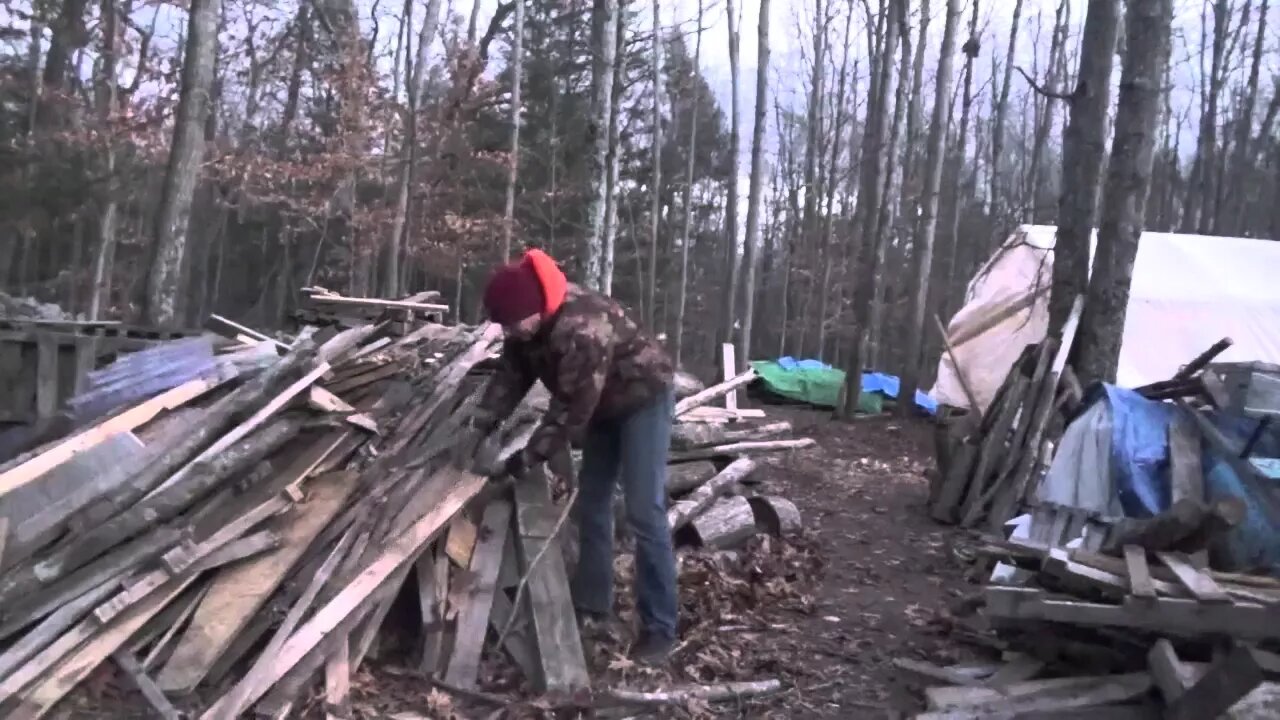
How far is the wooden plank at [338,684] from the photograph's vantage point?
163 inches

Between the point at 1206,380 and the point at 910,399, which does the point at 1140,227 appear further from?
the point at 910,399

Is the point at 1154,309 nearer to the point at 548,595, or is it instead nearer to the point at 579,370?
the point at 548,595

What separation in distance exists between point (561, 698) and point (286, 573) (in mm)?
1326

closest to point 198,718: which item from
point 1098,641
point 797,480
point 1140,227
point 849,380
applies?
point 1098,641

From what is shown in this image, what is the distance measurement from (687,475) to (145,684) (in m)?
3.47

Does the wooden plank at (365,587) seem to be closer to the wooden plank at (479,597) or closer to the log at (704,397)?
the wooden plank at (479,597)

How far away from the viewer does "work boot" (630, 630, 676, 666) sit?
4.77 meters

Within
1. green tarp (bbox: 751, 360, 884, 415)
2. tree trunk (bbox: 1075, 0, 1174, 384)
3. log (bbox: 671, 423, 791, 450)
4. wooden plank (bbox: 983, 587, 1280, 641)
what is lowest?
green tarp (bbox: 751, 360, 884, 415)

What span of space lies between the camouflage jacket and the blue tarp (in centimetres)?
284

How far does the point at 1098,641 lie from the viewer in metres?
4.35

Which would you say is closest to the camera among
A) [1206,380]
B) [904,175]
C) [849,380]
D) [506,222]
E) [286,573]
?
[286,573]

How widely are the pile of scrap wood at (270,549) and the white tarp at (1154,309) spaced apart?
30.7ft

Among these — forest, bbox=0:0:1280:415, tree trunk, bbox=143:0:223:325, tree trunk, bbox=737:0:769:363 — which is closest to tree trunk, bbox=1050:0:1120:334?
forest, bbox=0:0:1280:415

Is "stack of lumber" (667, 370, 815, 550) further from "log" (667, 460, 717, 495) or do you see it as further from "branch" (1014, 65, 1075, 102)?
"branch" (1014, 65, 1075, 102)
